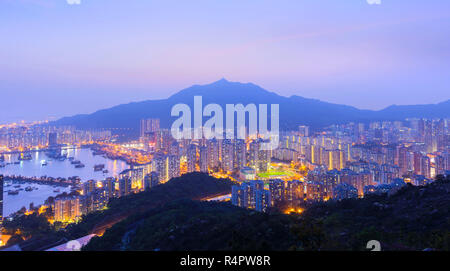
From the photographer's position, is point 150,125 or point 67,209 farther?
point 150,125

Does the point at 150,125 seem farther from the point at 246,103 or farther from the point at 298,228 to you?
the point at 298,228

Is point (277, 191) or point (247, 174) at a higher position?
point (277, 191)

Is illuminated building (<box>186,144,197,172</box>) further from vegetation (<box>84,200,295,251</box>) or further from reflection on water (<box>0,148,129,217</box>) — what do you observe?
vegetation (<box>84,200,295,251</box>)

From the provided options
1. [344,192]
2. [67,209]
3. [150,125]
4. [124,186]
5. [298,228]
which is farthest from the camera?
[150,125]

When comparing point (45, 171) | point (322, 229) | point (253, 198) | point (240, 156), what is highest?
point (322, 229)

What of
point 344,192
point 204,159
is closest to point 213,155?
point 204,159

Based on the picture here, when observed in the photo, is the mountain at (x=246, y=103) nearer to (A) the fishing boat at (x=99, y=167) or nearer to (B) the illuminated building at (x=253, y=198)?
(A) the fishing boat at (x=99, y=167)

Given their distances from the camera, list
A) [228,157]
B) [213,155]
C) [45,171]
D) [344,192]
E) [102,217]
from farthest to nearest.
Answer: [45,171] → [213,155] → [228,157] → [344,192] → [102,217]

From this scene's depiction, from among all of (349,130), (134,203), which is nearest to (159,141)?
(134,203)
